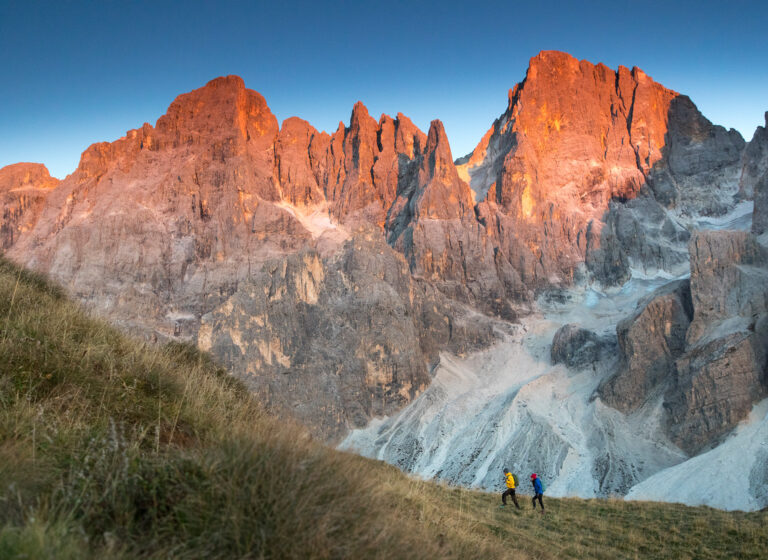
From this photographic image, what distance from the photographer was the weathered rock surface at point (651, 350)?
69375 millimetres

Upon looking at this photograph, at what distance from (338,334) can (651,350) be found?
51134mm

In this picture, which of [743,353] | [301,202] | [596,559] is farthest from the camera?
[301,202]

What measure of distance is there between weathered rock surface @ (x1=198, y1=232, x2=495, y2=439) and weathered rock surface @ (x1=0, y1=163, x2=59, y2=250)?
71.1 meters

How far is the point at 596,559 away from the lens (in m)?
9.94

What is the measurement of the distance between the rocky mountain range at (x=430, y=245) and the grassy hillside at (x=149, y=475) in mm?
60409

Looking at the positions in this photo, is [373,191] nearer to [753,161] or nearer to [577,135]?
[577,135]

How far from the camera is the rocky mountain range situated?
6862 centimetres

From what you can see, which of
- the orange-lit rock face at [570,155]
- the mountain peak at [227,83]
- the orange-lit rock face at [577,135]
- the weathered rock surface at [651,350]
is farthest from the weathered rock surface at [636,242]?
the mountain peak at [227,83]

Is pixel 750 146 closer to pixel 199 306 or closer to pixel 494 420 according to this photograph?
pixel 494 420

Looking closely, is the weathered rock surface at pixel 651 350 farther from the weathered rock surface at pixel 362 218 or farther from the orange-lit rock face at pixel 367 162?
the orange-lit rock face at pixel 367 162

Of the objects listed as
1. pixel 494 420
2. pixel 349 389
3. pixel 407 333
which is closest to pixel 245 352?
pixel 349 389

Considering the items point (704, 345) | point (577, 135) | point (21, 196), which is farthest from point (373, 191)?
point (21, 196)

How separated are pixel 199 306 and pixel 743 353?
300 ft

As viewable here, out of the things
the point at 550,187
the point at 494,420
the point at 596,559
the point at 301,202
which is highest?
the point at 550,187
